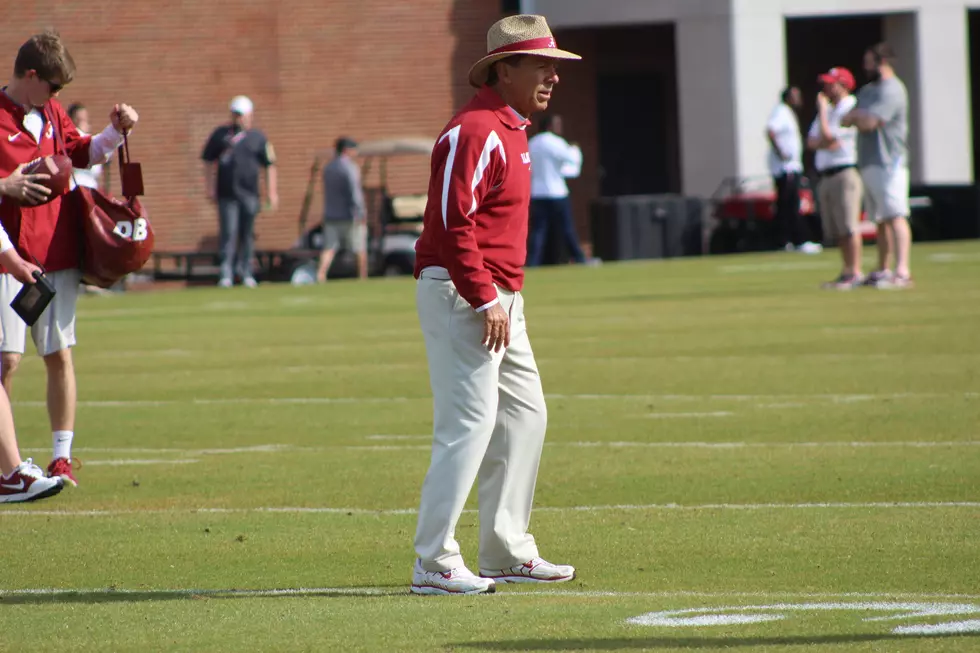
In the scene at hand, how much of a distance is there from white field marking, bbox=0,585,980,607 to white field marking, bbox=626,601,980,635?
0.56 ft

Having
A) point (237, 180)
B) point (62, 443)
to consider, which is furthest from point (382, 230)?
point (62, 443)

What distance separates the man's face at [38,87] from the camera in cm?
852

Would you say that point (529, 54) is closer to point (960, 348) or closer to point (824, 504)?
point (824, 504)

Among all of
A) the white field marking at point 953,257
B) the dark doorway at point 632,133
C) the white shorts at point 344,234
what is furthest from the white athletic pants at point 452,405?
the dark doorway at point 632,133

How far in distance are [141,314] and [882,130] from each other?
8.47 m

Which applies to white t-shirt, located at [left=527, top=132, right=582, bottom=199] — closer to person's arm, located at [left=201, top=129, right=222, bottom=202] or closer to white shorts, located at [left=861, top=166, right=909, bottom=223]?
person's arm, located at [left=201, top=129, right=222, bottom=202]

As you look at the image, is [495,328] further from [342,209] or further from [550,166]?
[550,166]

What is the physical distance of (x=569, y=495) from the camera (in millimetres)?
8422

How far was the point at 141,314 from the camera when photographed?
20.6 metres

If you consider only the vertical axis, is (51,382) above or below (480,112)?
below

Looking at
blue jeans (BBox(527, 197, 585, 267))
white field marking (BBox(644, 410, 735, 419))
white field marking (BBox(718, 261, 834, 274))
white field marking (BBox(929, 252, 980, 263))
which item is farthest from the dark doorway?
white field marking (BBox(644, 410, 735, 419))

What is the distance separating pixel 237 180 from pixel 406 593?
65.2 ft

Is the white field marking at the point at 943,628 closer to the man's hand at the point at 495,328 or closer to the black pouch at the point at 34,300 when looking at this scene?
the man's hand at the point at 495,328

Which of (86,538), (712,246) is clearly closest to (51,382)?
(86,538)
